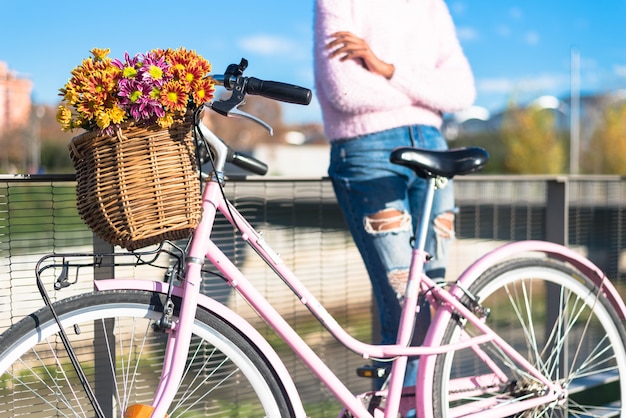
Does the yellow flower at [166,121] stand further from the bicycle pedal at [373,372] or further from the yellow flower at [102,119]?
the bicycle pedal at [373,372]

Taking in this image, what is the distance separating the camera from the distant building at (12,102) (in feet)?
132

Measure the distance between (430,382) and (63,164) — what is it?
173 ft

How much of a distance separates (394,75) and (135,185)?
1134 mm

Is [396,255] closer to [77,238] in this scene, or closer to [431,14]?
[431,14]

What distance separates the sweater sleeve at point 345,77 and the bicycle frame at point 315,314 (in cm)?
54

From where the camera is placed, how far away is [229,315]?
77.5 inches

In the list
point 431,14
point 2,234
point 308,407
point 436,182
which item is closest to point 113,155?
point 2,234

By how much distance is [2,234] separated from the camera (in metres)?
2.37

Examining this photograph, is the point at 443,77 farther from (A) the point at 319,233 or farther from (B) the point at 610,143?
(B) the point at 610,143

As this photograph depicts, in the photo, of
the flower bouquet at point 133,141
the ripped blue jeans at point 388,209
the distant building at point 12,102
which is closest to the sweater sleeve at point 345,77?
the ripped blue jeans at point 388,209

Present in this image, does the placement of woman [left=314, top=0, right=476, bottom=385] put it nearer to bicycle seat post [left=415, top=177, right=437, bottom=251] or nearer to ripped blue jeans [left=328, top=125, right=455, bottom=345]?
ripped blue jeans [left=328, top=125, right=455, bottom=345]

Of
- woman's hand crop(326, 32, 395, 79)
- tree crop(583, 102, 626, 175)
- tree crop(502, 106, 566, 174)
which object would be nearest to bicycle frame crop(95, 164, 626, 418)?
woman's hand crop(326, 32, 395, 79)

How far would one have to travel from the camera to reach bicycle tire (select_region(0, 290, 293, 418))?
1.79 meters

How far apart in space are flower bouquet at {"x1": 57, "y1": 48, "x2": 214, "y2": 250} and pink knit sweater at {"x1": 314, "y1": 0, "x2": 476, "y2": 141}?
799 millimetres
